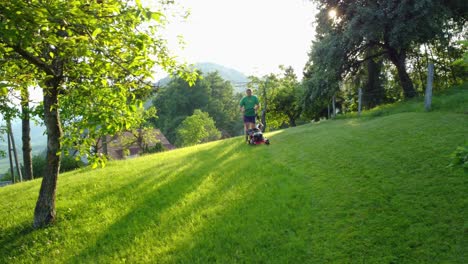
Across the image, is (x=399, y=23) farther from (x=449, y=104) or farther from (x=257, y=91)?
(x=257, y=91)

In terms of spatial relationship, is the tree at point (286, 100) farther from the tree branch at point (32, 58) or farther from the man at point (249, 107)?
the tree branch at point (32, 58)

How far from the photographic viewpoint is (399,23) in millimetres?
18469

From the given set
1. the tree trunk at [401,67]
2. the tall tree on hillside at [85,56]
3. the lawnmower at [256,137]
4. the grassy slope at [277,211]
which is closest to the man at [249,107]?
the lawnmower at [256,137]

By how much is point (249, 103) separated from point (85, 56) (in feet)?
31.5

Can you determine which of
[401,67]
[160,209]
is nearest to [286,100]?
[401,67]

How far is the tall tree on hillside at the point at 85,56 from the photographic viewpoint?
4.21 m

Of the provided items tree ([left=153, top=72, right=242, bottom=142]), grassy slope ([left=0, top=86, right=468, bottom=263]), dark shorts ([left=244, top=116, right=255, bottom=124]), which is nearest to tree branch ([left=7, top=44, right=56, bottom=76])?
grassy slope ([left=0, top=86, right=468, bottom=263])

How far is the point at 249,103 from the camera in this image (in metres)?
14.1

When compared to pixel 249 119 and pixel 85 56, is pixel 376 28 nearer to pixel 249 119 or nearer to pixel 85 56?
pixel 249 119

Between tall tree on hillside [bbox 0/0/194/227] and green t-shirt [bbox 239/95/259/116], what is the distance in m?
7.58

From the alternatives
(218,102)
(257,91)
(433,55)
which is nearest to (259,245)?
(433,55)

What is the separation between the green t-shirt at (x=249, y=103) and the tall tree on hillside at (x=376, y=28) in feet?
33.0

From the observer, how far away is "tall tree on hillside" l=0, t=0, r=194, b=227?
4211 millimetres

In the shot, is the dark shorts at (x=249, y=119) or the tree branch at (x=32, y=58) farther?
the dark shorts at (x=249, y=119)
